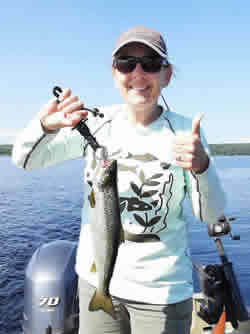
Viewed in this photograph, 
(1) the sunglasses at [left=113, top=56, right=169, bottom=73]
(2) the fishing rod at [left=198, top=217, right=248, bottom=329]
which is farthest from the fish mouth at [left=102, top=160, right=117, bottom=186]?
(2) the fishing rod at [left=198, top=217, right=248, bottom=329]

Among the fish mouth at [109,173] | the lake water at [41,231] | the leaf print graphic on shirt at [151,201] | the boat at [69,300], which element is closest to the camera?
the fish mouth at [109,173]

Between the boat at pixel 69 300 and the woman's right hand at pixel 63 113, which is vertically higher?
the woman's right hand at pixel 63 113

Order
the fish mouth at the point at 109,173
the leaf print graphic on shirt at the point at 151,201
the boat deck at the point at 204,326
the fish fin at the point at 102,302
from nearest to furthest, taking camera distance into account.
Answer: the fish mouth at the point at 109,173 < the fish fin at the point at 102,302 < the leaf print graphic on shirt at the point at 151,201 < the boat deck at the point at 204,326

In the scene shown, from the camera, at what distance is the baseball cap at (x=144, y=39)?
2.62m

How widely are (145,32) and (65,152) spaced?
3.97ft

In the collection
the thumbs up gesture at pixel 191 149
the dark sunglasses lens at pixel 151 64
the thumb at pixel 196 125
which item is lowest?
the thumbs up gesture at pixel 191 149

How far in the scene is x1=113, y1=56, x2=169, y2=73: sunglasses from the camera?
2676mm

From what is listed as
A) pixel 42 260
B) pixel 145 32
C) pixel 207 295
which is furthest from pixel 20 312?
pixel 145 32

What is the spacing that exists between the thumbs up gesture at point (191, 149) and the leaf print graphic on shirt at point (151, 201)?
441 mm

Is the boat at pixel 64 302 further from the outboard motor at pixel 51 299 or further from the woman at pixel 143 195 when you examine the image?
the woman at pixel 143 195

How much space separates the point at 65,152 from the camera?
284 centimetres

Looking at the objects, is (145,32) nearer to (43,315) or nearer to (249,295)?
(43,315)

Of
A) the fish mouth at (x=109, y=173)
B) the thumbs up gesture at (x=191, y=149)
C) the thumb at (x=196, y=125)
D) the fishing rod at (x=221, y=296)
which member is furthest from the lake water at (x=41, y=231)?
the thumb at (x=196, y=125)

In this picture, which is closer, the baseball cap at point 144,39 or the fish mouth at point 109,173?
the fish mouth at point 109,173
